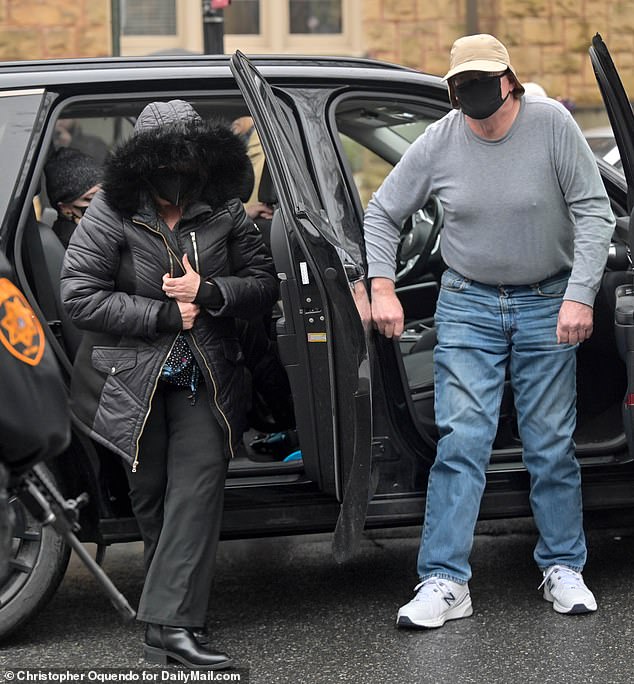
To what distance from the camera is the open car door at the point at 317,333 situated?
3.72m

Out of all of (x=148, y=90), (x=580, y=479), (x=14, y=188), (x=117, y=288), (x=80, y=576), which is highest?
(x=148, y=90)

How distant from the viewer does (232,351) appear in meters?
3.94

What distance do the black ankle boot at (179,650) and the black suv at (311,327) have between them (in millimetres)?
400

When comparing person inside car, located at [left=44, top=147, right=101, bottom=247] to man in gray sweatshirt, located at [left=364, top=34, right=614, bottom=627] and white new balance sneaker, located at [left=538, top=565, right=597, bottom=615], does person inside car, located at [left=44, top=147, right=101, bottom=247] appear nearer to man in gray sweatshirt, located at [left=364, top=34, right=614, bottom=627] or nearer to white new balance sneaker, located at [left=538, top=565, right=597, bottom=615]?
man in gray sweatshirt, located at [left=364, top=34, right=614, bottom=627]

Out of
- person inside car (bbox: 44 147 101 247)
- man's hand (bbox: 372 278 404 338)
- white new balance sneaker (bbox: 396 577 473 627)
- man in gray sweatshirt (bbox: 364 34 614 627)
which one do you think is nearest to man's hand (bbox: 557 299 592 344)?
man in gray sweatshirt (bbox: 364 34 614 627)

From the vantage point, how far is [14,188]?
394 cm

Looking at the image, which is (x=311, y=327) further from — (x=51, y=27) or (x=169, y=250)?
(x=51, y=27)

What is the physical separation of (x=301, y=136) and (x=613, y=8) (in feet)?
33.5

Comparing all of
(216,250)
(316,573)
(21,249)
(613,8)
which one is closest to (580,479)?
(316,573)

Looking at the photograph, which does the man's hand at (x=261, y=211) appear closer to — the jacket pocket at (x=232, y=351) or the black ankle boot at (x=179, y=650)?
the jacket pocket at (x=232, y=351)

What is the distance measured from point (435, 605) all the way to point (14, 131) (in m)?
1.96

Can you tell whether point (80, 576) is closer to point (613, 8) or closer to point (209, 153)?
point (209, 153)

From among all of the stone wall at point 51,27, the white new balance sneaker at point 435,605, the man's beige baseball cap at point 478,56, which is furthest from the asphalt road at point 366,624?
the stone wall at point 51,27

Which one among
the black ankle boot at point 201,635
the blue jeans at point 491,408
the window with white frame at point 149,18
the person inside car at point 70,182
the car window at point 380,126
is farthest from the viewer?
the window with white frame at point 149,18
